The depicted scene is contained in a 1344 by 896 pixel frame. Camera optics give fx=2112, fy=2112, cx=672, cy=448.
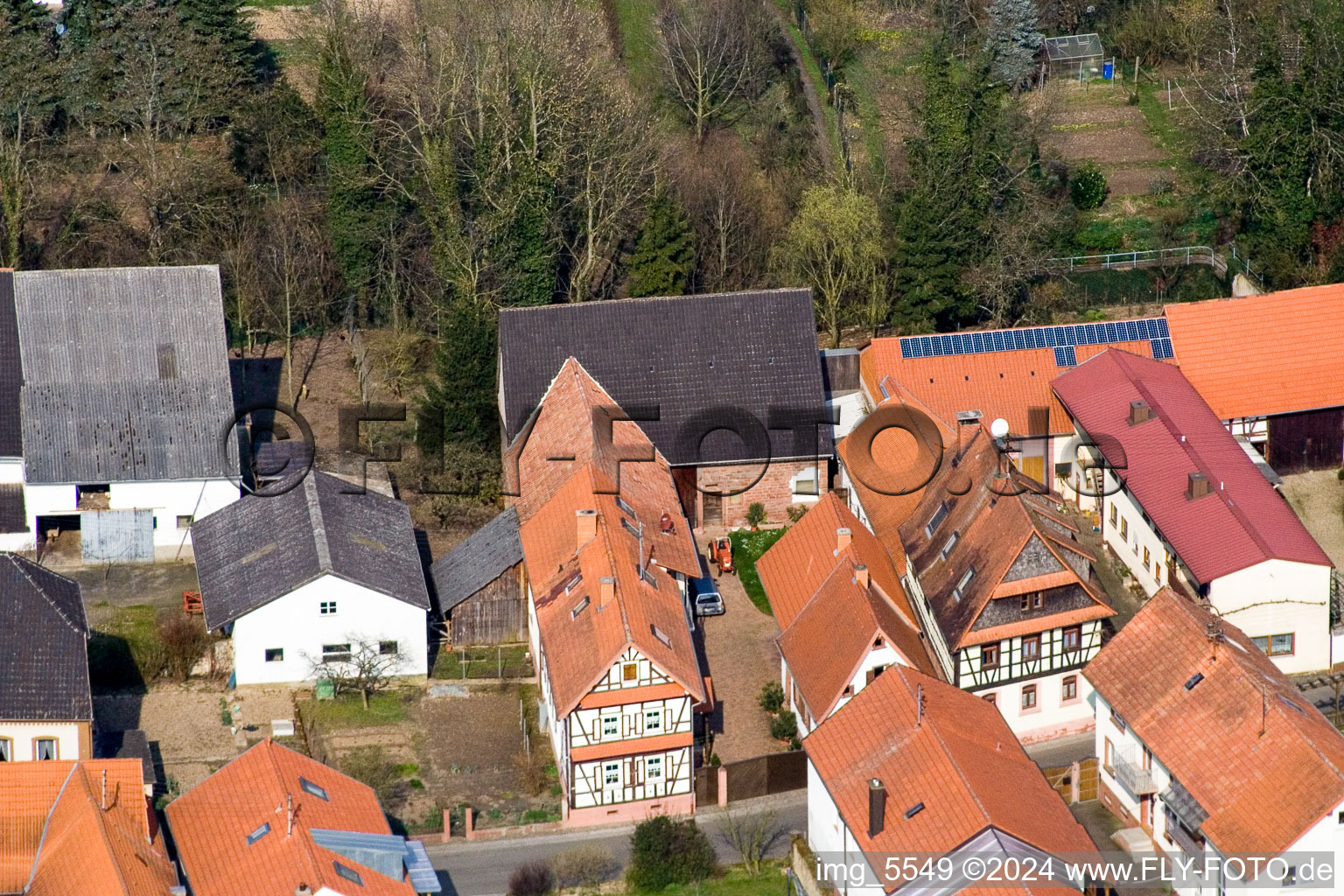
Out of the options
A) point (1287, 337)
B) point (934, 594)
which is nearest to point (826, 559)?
point (934, 594)

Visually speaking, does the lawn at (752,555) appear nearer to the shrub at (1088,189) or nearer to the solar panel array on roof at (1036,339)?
the solar panel array on roof at (1036,339)

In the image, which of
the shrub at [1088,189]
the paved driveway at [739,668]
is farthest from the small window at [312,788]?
the shrub at [1088,189]

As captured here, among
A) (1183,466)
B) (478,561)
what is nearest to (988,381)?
(1183,466)

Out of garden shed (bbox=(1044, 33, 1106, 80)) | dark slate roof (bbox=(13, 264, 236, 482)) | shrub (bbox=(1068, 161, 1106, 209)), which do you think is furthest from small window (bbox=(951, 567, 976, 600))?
garden shed (bbox=(1044, 33, 1106, 80))

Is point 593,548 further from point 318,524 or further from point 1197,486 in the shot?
point 1197,486

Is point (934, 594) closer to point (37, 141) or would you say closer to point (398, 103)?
point (398, 103)

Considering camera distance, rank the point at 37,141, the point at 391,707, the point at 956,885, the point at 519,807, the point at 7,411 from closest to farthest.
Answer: the point at 956,885
the point at 519,807
the point at 391,707
the point at 7,411
the point at 37,141
